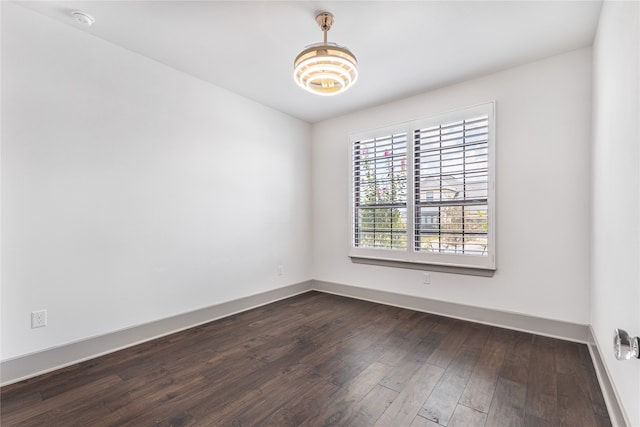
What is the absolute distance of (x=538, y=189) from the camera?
9.52 ft

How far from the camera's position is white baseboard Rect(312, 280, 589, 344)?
2.73 meters

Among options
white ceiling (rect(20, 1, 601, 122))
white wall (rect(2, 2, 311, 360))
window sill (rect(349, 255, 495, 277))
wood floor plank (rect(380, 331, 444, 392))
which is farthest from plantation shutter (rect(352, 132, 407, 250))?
white wall (rect(2, 2, 311, 360))

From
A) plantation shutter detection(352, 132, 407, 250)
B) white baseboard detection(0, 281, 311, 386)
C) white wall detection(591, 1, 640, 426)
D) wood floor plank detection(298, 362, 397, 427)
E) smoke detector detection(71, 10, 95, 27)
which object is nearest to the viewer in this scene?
white wall detection(591, 1, 640, 426)

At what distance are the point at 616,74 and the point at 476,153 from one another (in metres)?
1.51

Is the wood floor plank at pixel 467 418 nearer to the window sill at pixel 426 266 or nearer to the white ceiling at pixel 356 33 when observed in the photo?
the window sill at pixel 426 266

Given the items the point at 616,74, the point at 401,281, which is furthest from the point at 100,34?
the point at 401,281

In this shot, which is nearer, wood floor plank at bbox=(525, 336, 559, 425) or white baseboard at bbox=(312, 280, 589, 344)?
wood floor plank at bbox=(525, 336, 559, 425)

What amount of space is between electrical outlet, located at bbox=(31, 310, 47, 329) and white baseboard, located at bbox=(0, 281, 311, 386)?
20 centimetres

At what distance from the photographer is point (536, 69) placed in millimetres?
2908

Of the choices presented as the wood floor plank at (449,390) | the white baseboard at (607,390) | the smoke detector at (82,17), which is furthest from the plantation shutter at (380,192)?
the smoke detector at (82,17)

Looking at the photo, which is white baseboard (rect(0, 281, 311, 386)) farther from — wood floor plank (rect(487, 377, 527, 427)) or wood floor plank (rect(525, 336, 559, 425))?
wood floor plank (rect(525, 336, 559, 425))

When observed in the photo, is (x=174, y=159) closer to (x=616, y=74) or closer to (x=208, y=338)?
(x=208, y=338)

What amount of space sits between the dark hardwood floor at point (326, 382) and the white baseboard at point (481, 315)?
0.12 metres

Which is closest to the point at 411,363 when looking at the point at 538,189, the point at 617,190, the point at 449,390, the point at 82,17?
the point at 449,390
